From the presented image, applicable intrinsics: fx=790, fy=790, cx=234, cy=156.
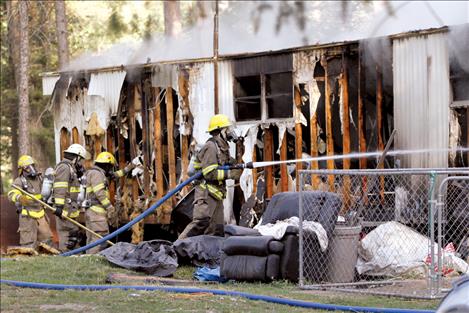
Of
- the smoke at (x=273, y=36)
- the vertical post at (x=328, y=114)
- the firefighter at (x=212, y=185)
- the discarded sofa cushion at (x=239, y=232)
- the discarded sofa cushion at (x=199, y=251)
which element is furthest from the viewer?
the smoke at (x=273, y=36)

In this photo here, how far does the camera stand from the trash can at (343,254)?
377 inches

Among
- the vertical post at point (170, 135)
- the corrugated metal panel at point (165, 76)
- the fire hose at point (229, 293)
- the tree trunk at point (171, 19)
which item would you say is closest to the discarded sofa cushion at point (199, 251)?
the fire hose at point (229, 293)

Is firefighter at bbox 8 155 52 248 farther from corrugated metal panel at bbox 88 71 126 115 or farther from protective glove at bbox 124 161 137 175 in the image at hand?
corrugated metal panel at bbox 88 71 126 115

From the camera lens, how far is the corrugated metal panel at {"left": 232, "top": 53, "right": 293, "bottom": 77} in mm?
13688

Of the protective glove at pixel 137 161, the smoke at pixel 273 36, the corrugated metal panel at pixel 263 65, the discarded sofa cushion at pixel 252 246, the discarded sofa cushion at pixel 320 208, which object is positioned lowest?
the discarded sofa cushion at pixel 252 246

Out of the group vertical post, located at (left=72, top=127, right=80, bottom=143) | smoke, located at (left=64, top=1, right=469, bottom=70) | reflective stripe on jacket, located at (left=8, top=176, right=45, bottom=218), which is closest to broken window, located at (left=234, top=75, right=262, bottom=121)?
smoke, located at (left=64, top=1, right=469, bottom=70)

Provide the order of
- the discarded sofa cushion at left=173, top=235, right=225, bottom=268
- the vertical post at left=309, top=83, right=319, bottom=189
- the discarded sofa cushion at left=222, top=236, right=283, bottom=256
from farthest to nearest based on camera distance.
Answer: the vertical post at left=309, top=83, right=319, bottom=189 → the discarded sofa cushion at left=173, top=235, right=225, bottom=268 → the discarded sofa cushion at left=222, top=236, right=283, bottom=256

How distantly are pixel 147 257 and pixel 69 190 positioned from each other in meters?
4.53

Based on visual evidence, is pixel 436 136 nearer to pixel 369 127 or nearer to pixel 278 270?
pixel 369 127

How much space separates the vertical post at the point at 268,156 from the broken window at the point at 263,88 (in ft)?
1.00

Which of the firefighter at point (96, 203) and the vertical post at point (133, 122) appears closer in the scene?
the firefighter at point (96, 203)

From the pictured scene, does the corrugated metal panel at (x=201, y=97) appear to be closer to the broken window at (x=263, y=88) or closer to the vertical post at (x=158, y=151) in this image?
the broken window at (x=263, y=88)

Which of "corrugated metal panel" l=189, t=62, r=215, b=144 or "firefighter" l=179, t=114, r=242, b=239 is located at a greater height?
"corrugated metal panel" l=189, t=62, r=215, b=144

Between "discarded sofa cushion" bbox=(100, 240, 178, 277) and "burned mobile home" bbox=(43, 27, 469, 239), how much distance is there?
3.29 meters
